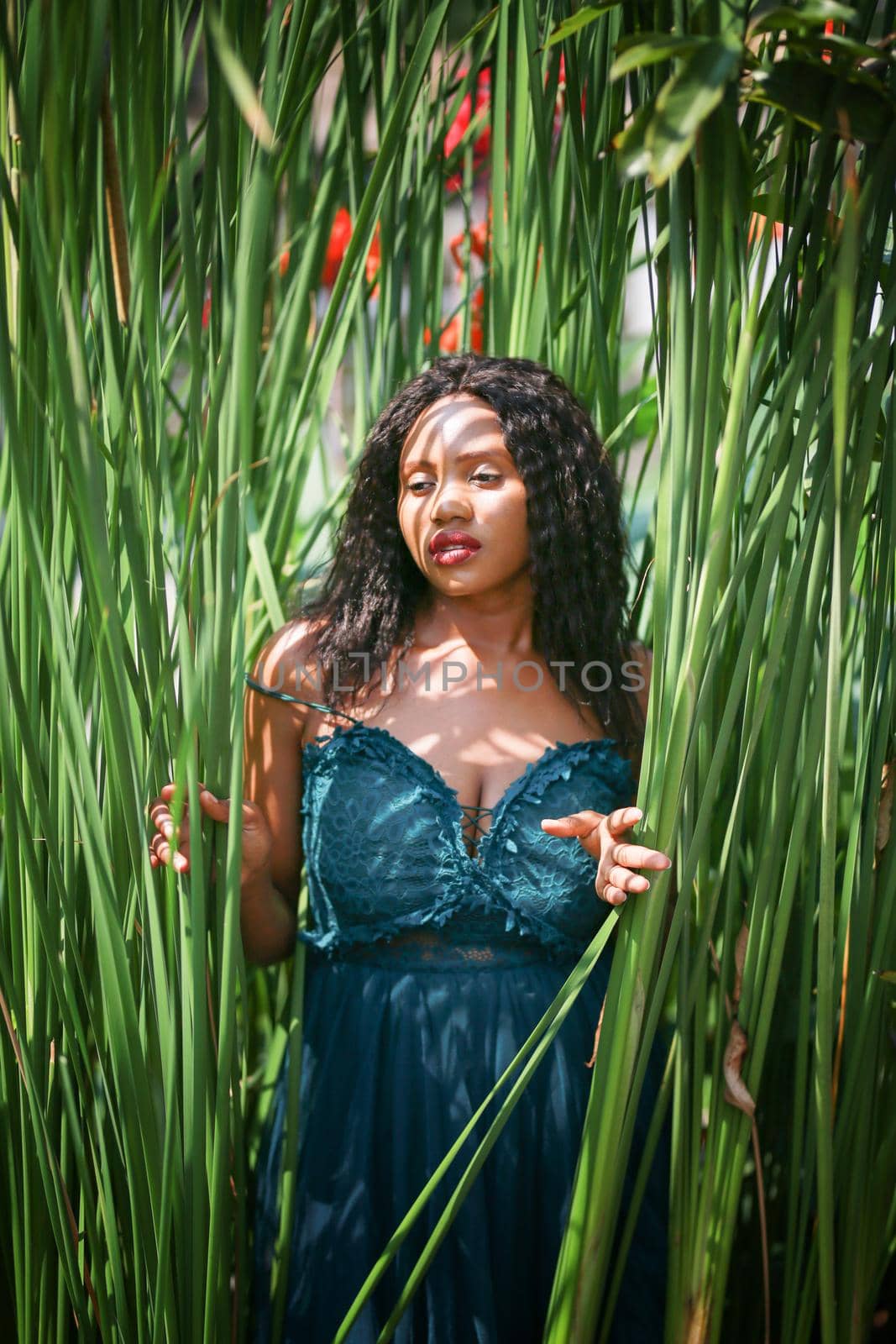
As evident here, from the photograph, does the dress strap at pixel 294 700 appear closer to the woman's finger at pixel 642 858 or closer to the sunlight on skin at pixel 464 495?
the sunlight on skin at pixel 464 495

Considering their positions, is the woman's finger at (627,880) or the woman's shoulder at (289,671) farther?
the woman's shoulder at (289,671)

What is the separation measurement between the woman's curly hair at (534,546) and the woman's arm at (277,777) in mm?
32

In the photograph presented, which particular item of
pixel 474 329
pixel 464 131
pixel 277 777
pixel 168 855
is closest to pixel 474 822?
pixel 277 777

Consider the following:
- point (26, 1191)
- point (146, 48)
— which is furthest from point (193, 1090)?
point (146, 48)

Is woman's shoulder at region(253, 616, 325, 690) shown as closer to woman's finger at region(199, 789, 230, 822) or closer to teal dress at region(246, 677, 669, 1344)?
teal dress at region(246, 677, 669, 1344)

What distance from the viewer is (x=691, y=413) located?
0.59 m

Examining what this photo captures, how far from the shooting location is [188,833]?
682 mm

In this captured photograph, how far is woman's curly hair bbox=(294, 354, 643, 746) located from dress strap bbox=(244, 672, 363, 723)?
16 millimetres

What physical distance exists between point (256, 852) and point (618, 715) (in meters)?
0.31

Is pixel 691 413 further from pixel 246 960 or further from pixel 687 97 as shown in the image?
pixel 246 960

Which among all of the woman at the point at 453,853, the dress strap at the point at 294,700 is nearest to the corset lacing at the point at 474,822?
the woman at the point at 453,853

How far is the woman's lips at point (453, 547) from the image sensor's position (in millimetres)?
842

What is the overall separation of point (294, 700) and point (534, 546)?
0.73 ft

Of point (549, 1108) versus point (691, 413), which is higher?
point (691, 413)
